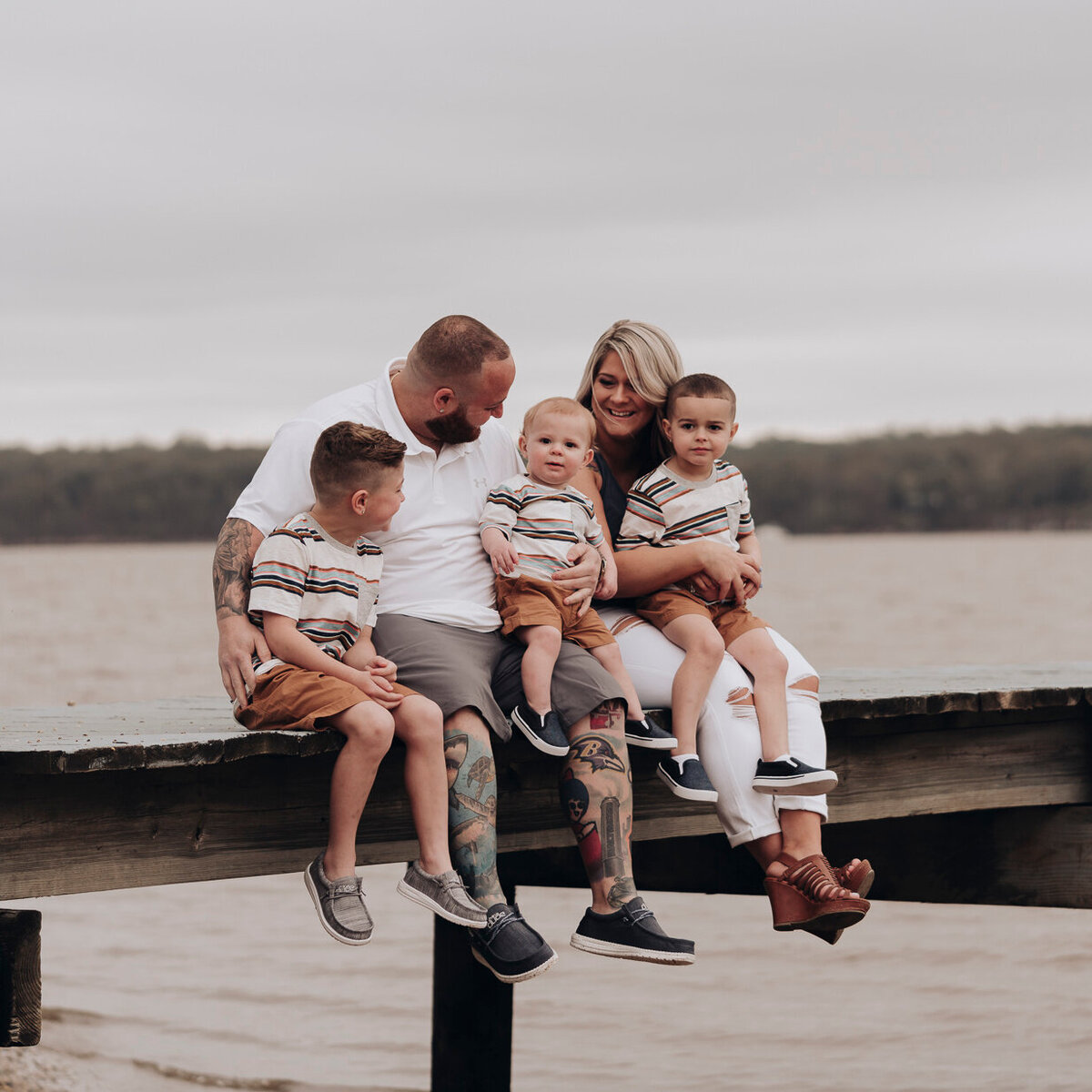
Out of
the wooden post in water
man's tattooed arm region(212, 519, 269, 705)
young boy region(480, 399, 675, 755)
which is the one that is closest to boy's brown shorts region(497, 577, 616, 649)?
young boy region(480, 399, 675, 755)

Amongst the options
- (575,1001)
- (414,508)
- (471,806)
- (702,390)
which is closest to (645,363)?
(702,390)

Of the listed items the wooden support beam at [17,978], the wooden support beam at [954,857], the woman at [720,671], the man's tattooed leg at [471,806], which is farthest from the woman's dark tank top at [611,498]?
the wooden support beam at [17,978]

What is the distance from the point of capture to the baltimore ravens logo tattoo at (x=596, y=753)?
12.4 feet

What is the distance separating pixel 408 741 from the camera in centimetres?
354

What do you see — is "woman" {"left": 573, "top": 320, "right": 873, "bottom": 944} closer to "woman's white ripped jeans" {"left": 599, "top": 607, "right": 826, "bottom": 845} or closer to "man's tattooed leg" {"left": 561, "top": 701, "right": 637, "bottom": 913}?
"woman's white ripped jeans" {"left": 599, "top": 607, "right": 826, "bottom": 845}

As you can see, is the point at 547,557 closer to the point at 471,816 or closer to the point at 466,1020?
the point at 471,816

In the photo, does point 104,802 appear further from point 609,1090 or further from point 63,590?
point 63,590

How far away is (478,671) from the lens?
12.3ft

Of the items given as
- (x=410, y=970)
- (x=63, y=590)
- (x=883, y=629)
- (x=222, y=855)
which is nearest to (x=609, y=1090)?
(x=410, y=970)

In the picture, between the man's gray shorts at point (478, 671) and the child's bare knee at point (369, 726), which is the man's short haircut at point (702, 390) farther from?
the child's bare knee at point (369, 726)

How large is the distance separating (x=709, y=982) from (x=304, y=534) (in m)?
7.48

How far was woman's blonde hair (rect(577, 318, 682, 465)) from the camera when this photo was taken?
4492 mm

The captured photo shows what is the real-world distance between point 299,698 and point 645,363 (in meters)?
1.58

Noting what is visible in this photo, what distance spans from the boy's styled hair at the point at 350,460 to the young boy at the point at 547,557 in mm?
457
